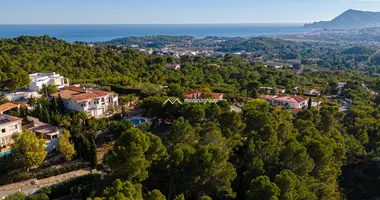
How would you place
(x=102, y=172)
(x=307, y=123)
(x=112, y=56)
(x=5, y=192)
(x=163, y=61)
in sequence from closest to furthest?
(x=5, y=192) < (x=102, y=172) < (x=307, y=123) < (x=112, y=56) < (x=163, y=61)

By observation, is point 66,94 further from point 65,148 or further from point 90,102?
point 65,148

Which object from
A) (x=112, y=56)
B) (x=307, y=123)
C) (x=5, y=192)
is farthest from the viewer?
(x=112, y=56)

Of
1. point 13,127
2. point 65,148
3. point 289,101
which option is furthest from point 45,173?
point 289,101

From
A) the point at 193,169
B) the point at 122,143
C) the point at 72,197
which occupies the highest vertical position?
the point at 122,143

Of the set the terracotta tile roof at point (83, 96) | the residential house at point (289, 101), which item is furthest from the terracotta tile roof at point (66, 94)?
the residential house at point (289, 101)

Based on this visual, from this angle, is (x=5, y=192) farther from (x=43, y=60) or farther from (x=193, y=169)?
(x=43, y=60)

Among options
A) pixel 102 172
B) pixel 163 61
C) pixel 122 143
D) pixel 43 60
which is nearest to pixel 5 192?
pixel 102 172

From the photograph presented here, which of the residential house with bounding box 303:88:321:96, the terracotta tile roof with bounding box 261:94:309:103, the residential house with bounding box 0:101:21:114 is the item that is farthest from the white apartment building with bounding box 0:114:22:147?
the residential house with bounding box 303:88:321:96

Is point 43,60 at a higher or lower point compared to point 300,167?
higher

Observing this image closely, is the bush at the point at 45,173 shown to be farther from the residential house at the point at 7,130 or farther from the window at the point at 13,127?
the window at the point at 13,127
